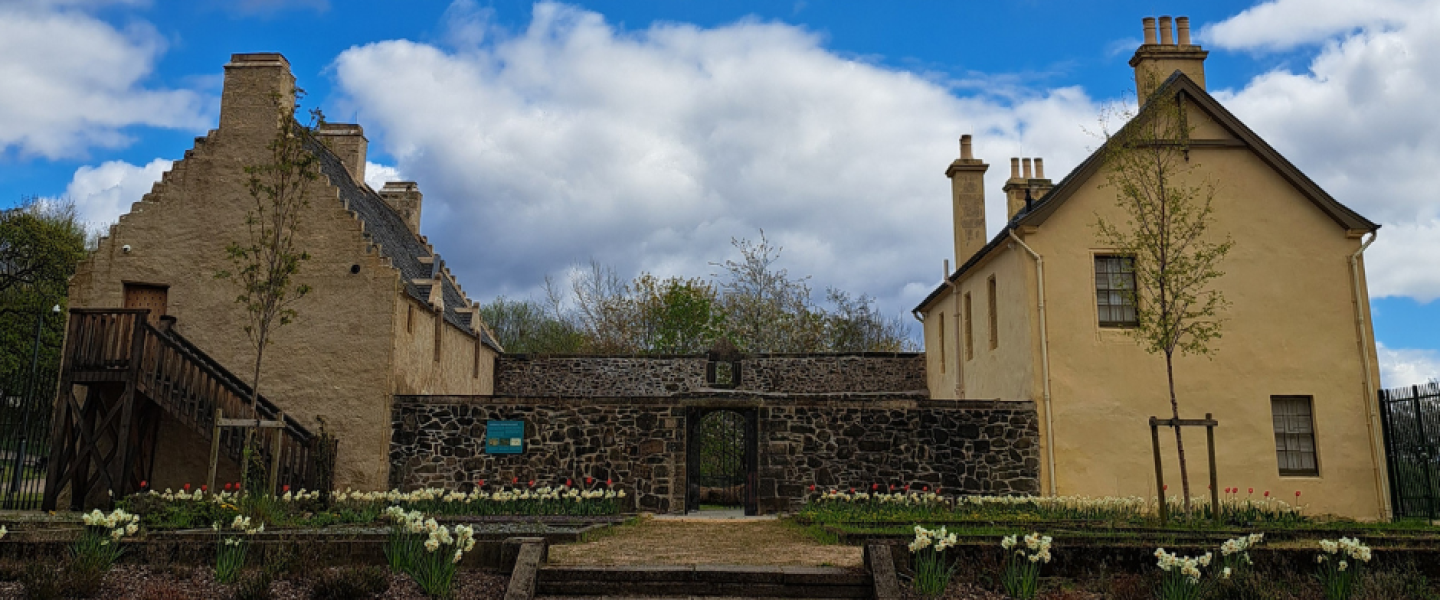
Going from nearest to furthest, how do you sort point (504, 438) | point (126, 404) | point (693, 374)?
point (126, 404)
point (504, 438)
point (693, 374)

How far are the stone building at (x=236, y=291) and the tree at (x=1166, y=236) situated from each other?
12.7m

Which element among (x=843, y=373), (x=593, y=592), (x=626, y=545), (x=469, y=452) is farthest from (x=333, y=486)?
(x=843, y=373)

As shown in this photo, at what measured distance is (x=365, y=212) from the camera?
21.4 metres

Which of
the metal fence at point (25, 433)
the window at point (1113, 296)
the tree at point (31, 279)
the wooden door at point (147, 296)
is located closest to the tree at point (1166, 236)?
the window at point (1113, 296)

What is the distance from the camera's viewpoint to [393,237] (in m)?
23.0

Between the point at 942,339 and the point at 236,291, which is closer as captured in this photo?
the point at 236,291

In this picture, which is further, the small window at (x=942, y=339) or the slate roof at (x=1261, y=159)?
the small window at (x=942, y=339)

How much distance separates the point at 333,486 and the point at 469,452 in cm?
240

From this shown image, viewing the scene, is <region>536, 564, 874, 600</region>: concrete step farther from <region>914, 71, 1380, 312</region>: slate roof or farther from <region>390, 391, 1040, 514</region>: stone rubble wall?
<region>914, 71, 1380, 312</region>: slate roof

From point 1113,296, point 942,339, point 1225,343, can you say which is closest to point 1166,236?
point 1113,296

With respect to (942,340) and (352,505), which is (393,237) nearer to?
(352,505)

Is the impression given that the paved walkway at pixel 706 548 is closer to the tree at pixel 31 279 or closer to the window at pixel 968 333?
the window at pixel 968 333

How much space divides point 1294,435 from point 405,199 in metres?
22.5

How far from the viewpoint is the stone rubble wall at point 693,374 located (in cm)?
2547
